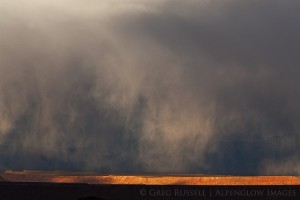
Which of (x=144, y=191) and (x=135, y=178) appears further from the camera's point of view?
(x=135, y=178)

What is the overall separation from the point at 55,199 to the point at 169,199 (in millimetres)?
2791

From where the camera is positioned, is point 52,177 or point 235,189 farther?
point 52,177

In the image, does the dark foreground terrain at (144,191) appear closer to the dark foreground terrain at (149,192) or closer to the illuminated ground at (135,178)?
the dark foreground terrain at (149,192)

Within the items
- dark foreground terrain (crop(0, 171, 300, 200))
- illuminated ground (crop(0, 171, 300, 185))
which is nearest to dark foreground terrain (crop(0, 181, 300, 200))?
dark foreground terrain (crop(0, 171, 300, 200))

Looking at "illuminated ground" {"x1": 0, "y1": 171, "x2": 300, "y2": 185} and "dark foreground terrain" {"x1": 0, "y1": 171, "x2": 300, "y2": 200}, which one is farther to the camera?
"illuminated ground" {"x1": 0, "y1": 171, "x2": 300, "y2": 185}

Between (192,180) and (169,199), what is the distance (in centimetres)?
447

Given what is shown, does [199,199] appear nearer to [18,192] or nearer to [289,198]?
[289,198]

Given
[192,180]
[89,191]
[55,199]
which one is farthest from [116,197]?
[192,180]

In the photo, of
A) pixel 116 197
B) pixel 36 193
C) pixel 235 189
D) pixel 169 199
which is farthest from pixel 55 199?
pixel 235 189

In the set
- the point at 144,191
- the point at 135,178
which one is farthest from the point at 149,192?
the point at 135,178

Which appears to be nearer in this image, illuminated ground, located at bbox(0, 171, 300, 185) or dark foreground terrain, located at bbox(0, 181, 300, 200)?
dark foreground terrain, located at bbox(0, 181, 300, 200)

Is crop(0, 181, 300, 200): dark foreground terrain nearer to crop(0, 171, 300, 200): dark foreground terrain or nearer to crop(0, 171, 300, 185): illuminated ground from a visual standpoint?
crop(0, 171, 300, 200): dark foreground terrain

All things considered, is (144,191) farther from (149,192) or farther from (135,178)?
(135,178)

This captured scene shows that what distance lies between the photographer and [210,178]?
58.4 feet
